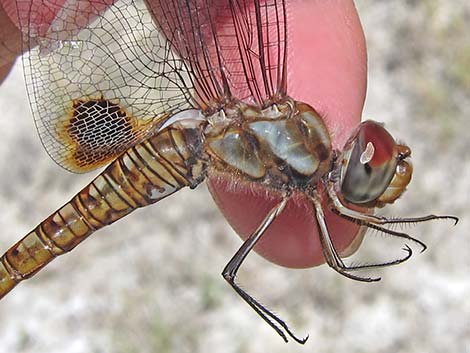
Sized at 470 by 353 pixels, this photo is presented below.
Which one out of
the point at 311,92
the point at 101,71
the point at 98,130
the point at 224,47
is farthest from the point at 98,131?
the point at 311,92

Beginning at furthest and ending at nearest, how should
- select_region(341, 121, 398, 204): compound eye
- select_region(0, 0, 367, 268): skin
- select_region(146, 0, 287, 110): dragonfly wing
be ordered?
1. select_region(0, 0, 367, 268): skin
2. select_region(146, 0, 287, 110): dragonfly wing
3. select_region(341, 121, 398, 204): compound eye

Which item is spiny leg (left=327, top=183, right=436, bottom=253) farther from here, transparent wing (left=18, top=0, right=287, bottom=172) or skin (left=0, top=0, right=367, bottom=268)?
transparent wing (left=18, top=0, right=287, bottom=172)

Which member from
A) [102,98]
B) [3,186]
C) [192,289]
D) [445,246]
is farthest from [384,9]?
[102,98]

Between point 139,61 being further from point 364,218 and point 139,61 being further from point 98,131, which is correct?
point 364,218

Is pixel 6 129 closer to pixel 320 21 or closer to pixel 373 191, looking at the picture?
pixel 320 21

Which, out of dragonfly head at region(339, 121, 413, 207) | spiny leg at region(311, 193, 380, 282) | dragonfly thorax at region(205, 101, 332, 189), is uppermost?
dragonfly thorax at region(205, 101, 332, 189)

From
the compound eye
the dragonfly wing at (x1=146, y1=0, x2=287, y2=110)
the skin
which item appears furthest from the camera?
the skin

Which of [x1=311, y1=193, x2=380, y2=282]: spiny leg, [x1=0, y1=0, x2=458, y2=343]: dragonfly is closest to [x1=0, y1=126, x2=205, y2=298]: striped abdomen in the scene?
[x1=0, y1=0, x2=458, y2=343]: dragonfly

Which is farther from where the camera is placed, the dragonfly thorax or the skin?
the skin
